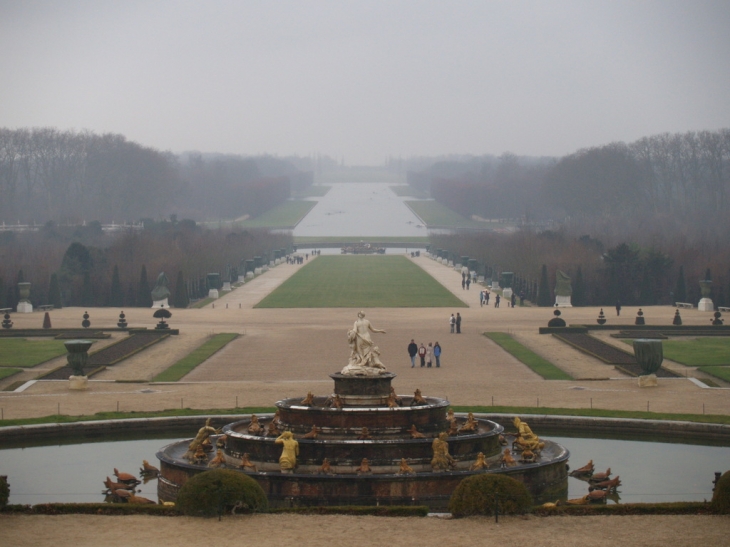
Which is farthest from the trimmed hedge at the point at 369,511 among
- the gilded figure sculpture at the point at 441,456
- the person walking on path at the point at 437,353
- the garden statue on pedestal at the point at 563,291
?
the garden statue on pedestal at the point at 563,291

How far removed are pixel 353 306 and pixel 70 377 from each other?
31.8 m

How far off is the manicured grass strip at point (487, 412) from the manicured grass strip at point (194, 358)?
8209 mm

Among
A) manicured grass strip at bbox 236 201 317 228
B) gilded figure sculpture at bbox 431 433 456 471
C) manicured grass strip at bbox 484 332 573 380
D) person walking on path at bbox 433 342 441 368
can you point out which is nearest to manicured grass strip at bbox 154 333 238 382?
person walking on path at bbox 433 342 441 368

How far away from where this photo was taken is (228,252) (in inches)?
3600

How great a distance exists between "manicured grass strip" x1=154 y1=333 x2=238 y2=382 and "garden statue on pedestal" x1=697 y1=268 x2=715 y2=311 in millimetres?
27148

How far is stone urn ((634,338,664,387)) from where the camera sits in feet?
124

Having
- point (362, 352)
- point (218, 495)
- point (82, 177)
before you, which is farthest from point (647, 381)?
point (82, 177)

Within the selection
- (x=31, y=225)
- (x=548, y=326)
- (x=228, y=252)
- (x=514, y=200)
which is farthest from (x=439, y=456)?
(x=514, y=200)

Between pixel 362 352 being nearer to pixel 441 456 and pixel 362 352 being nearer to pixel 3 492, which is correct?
pixel 441 456

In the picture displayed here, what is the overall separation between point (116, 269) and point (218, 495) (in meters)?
53.1

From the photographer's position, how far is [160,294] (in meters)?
70.6

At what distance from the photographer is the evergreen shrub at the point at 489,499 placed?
66.6 feet

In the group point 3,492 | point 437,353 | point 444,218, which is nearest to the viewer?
point 3,492

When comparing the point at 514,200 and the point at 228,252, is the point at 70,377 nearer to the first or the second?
the point at 228,252
